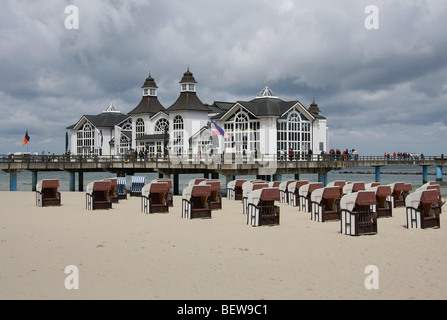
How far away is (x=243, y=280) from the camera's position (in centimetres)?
849

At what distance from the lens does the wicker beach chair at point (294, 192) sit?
894 inches

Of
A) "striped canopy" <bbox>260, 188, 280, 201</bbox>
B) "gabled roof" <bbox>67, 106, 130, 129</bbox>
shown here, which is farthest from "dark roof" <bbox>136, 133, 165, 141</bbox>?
"striped canopy" <bbox>260, 188, 280, 201</bbox>

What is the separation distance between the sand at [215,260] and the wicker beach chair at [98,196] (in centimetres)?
396

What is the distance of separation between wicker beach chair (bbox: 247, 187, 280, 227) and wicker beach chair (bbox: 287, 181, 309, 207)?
711 cm

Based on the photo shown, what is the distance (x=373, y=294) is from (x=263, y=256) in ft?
10.5

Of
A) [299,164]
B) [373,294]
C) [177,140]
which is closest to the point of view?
[373,294]

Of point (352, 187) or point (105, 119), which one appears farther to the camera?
point (105, 119)

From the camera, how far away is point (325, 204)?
17.0 meters

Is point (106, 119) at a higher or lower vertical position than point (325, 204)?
higher

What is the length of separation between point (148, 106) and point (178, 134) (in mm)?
7348

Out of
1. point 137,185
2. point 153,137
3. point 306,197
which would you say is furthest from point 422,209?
point 153,137

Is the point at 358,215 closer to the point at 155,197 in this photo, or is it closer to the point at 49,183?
the point at 155,197
